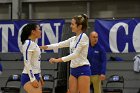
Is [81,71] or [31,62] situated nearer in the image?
[31,62]

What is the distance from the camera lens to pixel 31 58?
454 cm

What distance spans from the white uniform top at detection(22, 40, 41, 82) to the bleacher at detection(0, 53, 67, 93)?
432cm

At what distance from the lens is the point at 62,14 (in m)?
11.4

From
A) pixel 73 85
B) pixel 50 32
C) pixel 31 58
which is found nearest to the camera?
pixel 31 58

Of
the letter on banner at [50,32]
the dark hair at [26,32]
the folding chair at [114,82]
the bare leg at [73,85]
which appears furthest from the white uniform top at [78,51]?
the letter on banner at [50,32]

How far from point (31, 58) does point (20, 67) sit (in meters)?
5.23

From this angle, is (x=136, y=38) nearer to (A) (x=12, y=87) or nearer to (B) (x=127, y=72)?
(B) (x=127, y=72)

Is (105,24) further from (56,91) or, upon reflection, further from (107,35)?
(56,91)

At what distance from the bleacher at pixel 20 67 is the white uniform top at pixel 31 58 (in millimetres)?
4315

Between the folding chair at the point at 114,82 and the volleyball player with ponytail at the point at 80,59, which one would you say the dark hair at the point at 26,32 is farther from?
the folding chair at the point at 114,82

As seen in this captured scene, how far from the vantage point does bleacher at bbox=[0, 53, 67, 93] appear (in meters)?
9.10

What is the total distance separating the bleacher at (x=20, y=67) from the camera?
9.10m

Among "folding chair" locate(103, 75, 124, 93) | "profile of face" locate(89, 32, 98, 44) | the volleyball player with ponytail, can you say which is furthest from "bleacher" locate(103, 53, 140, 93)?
the volleyball player with ponytail

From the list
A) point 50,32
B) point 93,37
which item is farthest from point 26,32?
point 50,32
